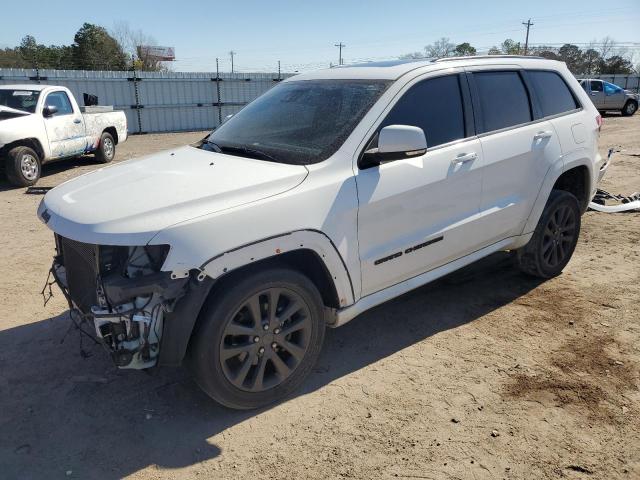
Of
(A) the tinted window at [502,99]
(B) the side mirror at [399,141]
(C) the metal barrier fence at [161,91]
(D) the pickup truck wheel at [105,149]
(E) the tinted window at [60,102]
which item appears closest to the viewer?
(B) the side mirror at [399,141]

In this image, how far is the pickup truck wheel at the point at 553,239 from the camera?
4582mm

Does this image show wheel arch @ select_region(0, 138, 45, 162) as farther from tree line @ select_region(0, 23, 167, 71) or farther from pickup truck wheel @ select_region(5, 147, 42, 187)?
tree line @ select_region(0, 23, 167, 71)

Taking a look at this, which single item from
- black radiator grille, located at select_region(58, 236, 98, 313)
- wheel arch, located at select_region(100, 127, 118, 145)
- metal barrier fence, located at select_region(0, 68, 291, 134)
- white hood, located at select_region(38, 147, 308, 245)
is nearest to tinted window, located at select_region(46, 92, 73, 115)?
wheel arch, located at select_region(100, 127, 118, 145)

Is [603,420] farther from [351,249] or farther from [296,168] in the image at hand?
[296,168]

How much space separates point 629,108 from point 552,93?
24.4 meters

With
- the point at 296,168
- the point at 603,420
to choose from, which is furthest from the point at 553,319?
the point at 296,168

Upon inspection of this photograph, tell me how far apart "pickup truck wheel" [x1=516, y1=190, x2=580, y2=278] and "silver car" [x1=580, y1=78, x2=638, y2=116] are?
22.4 m

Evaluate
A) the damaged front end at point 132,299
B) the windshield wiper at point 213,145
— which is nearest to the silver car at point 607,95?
the windshield wiper at point 213,145

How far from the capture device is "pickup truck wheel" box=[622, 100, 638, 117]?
2472 centimetres

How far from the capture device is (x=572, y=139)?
4.61 meters

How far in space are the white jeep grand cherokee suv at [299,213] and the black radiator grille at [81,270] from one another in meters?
0.02

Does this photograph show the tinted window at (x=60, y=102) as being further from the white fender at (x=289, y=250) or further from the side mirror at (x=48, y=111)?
the white fender at (x=289, y=250)

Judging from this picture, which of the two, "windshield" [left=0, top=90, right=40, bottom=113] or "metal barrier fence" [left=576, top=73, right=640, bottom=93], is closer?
"windshield" [left=0, top=90, right=40, bottom=113]

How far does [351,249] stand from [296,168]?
0.58 meters
